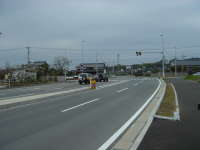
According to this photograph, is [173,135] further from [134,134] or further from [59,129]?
[59,129]

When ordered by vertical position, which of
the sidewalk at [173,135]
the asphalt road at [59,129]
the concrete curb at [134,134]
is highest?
the sidewalk at [173,135]

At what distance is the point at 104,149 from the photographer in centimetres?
595

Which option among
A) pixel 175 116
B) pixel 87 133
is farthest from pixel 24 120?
pixel 175 116

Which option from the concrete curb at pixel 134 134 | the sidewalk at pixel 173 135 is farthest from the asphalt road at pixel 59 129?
the sidewalk at pixel 173 135

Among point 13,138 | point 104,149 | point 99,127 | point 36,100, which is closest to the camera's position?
point 104,149

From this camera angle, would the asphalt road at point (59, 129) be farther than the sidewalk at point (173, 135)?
Yes

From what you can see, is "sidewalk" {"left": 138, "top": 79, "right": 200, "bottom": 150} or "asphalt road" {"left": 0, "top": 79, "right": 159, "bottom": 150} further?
"asphalt road" {"left": 0, "top": 79, "right": 159, "bottom": 150}

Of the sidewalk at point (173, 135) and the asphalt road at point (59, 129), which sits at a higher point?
the sidewalk at point (173, 135)

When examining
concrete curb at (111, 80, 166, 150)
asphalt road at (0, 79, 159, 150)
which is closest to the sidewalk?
concrete curb at (111, 80, 166, 150)

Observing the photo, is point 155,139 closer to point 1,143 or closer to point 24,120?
point 1,143

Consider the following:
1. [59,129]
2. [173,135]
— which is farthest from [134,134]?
[59,129]

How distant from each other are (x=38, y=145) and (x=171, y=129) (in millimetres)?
4078

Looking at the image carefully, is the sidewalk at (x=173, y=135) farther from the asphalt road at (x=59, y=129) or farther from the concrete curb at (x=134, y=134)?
the asphalt road at (x=59, y=129)

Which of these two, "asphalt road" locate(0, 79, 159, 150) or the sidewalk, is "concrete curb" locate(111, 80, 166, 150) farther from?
"asphalt road" locate(0, 79, 159, 150)
